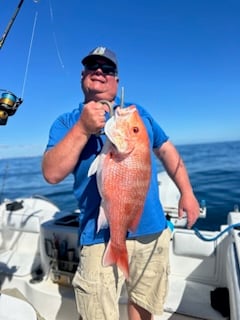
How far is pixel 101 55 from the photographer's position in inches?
63.9

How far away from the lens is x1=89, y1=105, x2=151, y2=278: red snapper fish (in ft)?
4.12

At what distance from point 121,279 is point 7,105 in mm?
1289

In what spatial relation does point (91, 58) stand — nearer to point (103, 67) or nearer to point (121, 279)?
point (103, 67)

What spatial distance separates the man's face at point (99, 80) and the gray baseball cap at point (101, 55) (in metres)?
0.02

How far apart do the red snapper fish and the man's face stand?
1.22 feet

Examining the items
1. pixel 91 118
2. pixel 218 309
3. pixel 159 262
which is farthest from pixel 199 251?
pixel 91 118

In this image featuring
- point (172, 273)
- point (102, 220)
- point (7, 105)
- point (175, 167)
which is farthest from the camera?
point (172, 273)

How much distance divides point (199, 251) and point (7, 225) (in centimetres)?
224

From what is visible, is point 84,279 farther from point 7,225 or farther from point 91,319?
point 7,225

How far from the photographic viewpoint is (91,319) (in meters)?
1.60

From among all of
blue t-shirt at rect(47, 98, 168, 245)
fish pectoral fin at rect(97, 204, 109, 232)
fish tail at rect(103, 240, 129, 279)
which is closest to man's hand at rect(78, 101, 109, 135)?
blue t-shirt at rect(47, 98, 168, 245)

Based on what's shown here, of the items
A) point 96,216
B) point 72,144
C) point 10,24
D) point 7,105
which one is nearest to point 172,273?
point 96,216

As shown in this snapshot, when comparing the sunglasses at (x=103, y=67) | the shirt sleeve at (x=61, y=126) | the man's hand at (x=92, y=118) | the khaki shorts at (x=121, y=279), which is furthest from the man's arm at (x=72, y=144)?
the khaki shorts at (x=121, y=279)

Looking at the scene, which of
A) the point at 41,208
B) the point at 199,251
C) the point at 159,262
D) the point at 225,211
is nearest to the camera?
the point at 159,262
